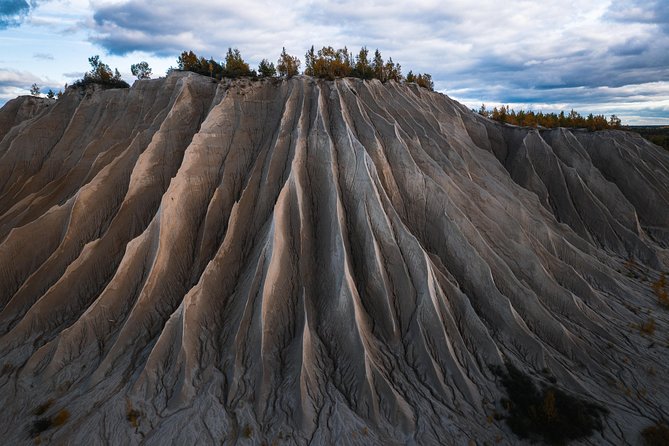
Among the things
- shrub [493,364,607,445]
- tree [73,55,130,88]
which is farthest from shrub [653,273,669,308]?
tree [73,55,130,88]

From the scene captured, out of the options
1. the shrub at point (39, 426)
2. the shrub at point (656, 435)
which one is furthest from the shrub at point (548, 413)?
the shrub at point (39, 426)

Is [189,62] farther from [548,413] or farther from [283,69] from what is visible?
[548,413]

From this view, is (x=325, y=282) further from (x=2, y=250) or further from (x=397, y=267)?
(x=2, y=250)

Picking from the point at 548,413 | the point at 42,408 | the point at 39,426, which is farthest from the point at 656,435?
the point at 42,408

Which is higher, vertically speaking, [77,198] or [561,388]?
[77,198]

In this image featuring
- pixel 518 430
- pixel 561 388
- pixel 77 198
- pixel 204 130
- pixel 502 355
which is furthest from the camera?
pixel 204 130

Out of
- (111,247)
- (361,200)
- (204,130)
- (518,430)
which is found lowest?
(518,430)

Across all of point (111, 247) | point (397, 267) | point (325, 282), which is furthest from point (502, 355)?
point (111, 247)
